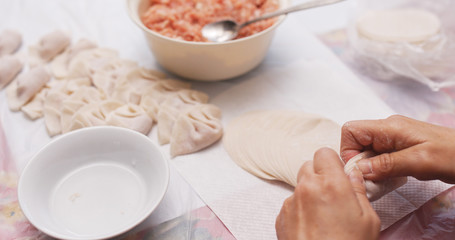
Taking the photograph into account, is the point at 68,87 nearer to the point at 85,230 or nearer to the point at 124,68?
the point at 124,68

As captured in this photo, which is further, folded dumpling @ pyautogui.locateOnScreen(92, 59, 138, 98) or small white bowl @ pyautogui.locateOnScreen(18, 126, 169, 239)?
folded dumpling @ pyautogui.locateOnScreen(92, 59, 138, 98)

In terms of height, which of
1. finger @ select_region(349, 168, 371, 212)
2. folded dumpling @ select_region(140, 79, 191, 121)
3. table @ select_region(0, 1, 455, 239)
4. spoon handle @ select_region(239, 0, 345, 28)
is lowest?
table @ select_region(0, 1, 455, 239)

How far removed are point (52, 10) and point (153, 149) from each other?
1588 mm

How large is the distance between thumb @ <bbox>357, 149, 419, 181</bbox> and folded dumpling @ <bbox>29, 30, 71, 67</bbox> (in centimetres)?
178

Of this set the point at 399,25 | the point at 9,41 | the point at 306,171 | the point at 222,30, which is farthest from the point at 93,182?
the point at 399,25

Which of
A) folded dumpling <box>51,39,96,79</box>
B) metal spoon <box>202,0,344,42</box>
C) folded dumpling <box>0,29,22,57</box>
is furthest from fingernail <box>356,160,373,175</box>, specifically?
folded dumpling <box>0,29,22,57</box>

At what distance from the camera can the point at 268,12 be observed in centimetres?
197

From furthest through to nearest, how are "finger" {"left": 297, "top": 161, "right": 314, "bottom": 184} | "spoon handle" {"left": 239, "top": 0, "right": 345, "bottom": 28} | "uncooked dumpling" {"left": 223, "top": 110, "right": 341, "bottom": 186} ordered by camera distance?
"spoon handle" {"left": 239, "top": 0, "right": 345, "bottom": 28}, "uncooked dumpling" {"left": 223, "top": 110, "right": 341, "bottom": 186}, "finger" {"left": 297, "top": 161, "right": 314, "bottom": 184}

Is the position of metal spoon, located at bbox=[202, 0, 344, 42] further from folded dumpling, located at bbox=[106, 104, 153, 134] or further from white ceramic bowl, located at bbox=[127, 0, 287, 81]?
folded dumpling, located at bbox=[106, 104, 153, 134]

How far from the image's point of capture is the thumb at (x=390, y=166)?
1192mm

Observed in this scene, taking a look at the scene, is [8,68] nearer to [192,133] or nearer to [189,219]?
[192,133]

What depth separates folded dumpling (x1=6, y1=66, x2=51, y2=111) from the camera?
1.87 meters

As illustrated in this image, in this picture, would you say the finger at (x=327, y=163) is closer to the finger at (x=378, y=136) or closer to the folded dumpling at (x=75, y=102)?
the finger at (x=378, y=136)

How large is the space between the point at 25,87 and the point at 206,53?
942mm
